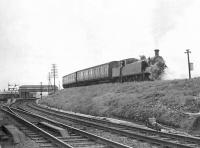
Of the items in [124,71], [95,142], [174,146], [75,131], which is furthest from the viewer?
[124,71]

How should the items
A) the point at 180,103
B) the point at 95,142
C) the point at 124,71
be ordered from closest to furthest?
the point at 95,142 < the point at 180,103 < the point at 124,71

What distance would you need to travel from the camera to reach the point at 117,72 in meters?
34.2

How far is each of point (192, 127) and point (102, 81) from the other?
87.2 feet

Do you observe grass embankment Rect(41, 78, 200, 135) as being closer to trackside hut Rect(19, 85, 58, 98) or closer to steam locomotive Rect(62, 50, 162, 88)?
steam locomotive Rect(62, 50, 162, 88)

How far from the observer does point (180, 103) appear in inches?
643

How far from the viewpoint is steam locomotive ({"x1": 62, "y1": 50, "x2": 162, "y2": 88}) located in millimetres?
29161

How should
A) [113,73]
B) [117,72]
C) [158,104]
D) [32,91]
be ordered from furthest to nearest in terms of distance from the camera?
[32,91] < [113,73] < [117,72] < [158,104]

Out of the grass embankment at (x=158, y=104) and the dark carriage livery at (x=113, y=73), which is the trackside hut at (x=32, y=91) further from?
the grass embankment at (x=158, y=104)

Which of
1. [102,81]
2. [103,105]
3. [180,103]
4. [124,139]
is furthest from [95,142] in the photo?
[102,81]

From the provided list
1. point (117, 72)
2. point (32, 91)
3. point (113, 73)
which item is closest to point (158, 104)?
point (117, 72)

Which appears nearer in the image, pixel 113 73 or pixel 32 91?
pixel 113 73

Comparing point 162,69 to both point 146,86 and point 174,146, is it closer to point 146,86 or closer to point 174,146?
point 146,86

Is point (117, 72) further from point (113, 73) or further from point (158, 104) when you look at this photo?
point (158, 104)

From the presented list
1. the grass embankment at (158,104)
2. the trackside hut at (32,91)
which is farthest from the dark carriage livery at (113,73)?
the trackside hut at (32,91)
